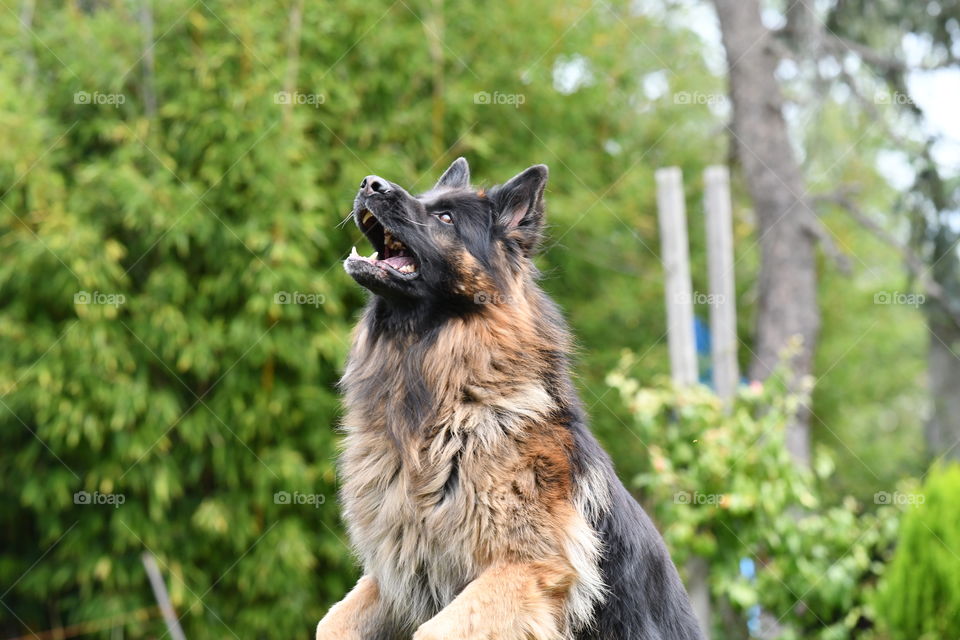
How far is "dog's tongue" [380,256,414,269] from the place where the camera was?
3221mm

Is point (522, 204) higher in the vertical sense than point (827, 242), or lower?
higher

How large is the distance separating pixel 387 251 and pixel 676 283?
3.73 meters

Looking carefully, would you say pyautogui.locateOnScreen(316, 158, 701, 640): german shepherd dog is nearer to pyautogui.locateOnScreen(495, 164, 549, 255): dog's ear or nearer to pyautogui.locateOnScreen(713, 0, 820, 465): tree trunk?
pyautogui.locateOnScreen(495, 164, 549, 255): dog's ear

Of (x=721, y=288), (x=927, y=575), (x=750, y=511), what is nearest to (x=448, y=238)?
(x=750, y=511)

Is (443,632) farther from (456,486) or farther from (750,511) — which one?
(750,511)

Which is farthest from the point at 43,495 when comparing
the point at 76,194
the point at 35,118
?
the point at 35,118

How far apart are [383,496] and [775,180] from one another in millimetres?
5897

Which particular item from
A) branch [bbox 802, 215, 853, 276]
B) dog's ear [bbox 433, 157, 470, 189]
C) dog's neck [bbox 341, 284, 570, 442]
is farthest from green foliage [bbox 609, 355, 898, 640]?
dog's neck [bbox 341, 284, 570, 442]

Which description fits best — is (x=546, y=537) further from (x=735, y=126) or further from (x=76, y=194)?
(x=735, y=126)

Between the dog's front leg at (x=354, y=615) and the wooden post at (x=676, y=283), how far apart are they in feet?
12.1

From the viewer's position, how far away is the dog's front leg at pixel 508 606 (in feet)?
9.08

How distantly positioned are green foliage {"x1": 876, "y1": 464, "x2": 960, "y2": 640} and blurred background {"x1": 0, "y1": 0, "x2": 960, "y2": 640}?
0.02m

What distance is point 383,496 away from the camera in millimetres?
3188

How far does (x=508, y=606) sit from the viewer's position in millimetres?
2801
